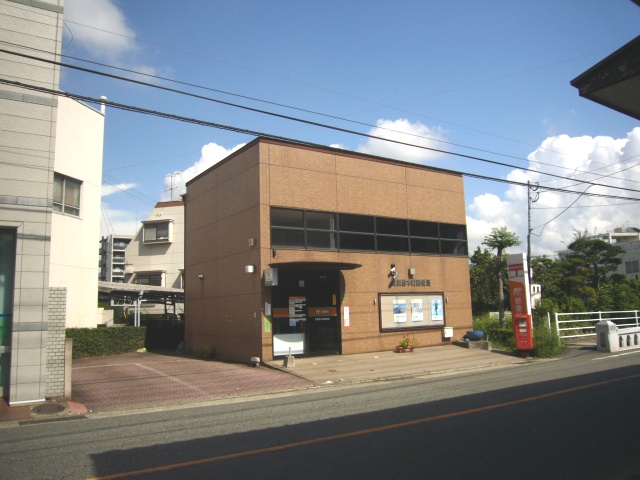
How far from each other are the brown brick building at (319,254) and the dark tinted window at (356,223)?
0.15 ft

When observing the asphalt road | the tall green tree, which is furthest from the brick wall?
the tall green tree

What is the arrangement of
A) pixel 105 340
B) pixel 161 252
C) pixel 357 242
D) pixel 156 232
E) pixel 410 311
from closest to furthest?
pixel 357 242
pixel 410 311
pixel 105 340
pixel 156 232
pixel 161 252

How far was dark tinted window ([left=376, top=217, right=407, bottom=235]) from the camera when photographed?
2236 cm

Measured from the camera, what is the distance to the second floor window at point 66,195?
23.3 m

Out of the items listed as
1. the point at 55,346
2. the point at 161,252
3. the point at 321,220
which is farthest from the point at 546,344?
the point at 161,252

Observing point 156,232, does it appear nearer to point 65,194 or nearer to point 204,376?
point 65,194

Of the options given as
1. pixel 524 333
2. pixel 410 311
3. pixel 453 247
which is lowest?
pixel 524 333

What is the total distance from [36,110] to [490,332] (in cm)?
2041

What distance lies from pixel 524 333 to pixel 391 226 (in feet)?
22.7

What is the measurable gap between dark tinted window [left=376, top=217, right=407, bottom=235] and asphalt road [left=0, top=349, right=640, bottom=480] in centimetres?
1116

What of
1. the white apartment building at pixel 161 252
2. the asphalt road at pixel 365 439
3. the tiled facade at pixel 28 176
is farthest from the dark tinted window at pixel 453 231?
the white apartment building at pixel 161 252

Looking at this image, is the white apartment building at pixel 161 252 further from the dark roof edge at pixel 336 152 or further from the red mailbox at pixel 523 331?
the red mailbox at pixel 523 331

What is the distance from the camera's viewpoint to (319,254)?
Result: 2039 cm

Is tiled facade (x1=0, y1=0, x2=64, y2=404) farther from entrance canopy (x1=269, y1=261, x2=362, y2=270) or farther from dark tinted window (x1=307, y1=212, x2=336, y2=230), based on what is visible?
dark tinted window (x1=307, y1=212, x2=336, y2=230)
